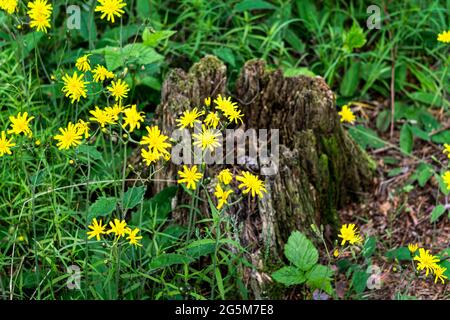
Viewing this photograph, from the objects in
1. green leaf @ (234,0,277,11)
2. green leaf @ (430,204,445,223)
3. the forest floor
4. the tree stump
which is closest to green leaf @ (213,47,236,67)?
green leaf @ (234,0,277,11)

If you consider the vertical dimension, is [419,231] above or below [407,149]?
below

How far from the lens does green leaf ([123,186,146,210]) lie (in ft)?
8.15

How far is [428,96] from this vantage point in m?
3.81

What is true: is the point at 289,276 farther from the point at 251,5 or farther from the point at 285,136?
the point at 251,5

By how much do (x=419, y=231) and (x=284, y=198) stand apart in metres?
0.67

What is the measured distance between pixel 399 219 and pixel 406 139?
0.46m

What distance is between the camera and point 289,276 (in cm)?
269

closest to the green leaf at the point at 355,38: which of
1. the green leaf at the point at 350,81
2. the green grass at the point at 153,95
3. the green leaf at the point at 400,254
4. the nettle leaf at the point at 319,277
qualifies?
the green grass at the point at 153,95

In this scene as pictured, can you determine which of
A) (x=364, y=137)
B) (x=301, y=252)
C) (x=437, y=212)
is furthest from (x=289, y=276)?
(x=364, y=137)

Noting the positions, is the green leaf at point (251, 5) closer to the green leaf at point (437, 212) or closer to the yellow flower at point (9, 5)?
the green leaf at point (437, 212)
